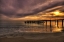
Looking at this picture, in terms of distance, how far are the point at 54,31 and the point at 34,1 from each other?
870mm

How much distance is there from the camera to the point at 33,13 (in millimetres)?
3264

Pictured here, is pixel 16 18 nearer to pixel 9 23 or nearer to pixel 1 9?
pixel 9 23

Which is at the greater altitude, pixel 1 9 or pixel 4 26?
pixel 1 9

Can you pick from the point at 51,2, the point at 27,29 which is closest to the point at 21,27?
the point at 27,29

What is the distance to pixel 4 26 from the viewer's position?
10.3ft

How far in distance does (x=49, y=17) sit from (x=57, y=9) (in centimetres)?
29

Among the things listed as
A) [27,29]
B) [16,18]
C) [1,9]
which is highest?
[1,9]

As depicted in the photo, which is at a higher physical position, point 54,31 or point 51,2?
point 51,2
